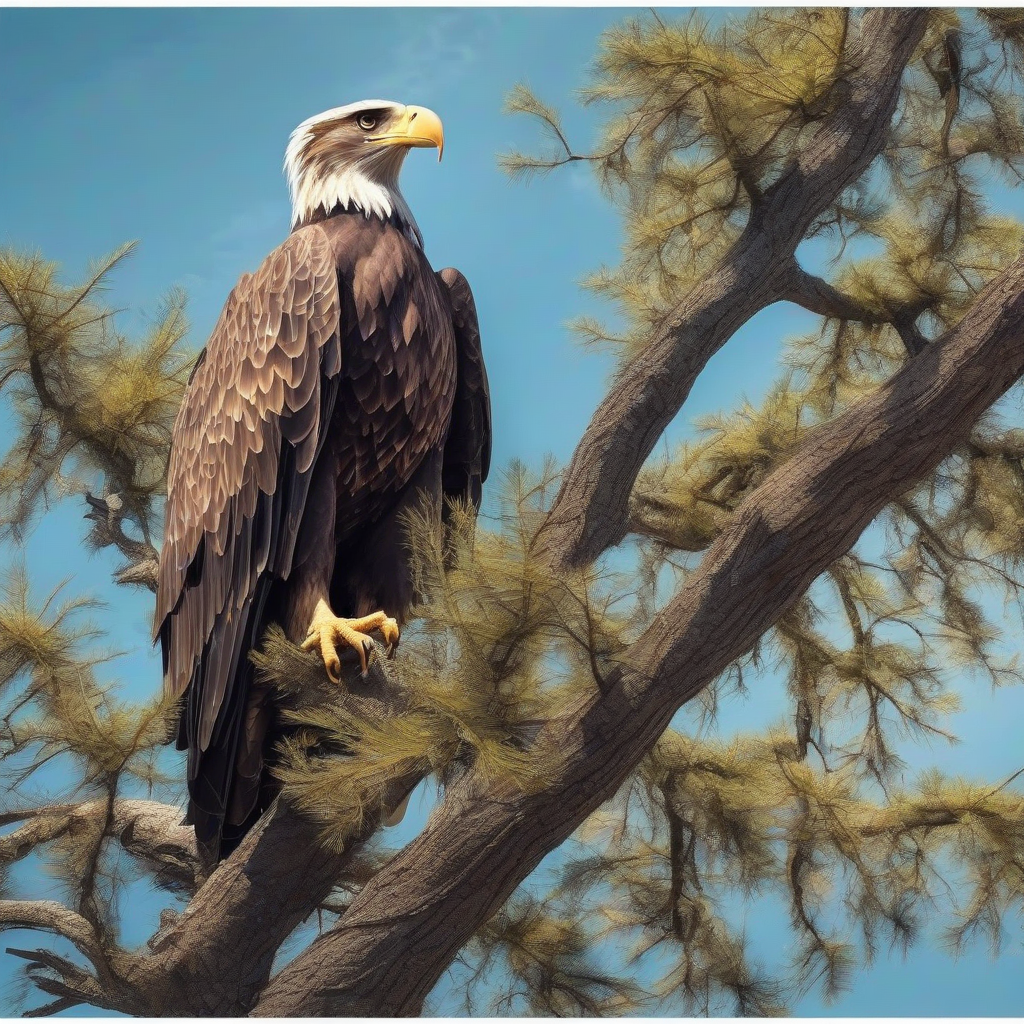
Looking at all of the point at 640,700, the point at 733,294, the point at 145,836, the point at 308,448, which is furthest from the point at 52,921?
the point at 733,294

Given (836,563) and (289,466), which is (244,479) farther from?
(836,563)

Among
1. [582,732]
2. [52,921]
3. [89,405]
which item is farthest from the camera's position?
[89,405]

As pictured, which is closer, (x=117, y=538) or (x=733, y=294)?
(x=733, y=294)

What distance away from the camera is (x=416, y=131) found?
247 centimetres

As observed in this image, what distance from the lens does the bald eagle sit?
2297mm

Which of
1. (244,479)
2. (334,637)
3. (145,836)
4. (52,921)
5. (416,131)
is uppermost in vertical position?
(416,131)

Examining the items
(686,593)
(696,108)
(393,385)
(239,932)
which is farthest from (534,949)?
(696,108)

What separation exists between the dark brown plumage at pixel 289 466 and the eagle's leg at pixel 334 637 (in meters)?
0.04

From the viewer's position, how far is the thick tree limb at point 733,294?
9.07 ft

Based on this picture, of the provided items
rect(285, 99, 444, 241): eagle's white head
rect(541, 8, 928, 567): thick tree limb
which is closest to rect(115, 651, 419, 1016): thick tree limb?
rect(541, 8, 928, 567): thick tree limb

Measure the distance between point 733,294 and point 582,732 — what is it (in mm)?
1135

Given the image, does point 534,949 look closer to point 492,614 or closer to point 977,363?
point 492,614

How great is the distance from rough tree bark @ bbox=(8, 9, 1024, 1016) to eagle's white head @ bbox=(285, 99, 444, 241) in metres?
0.66

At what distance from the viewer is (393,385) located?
2.39 m
